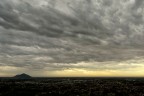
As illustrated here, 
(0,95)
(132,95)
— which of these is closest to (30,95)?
(0,95)

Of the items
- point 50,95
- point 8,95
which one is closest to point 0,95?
point 8,95

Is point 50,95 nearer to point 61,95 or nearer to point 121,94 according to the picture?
point 61,95

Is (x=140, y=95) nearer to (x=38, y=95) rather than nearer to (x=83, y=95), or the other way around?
(x=83, y=95)

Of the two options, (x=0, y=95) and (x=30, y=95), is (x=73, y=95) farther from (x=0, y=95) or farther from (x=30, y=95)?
(x=0, y=95)

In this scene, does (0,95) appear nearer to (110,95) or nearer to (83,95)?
(83,95)

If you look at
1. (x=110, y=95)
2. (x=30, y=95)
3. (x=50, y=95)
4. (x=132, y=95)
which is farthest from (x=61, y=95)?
(x=132, y=95)

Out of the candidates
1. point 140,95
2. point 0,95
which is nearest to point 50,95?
point 0,95
